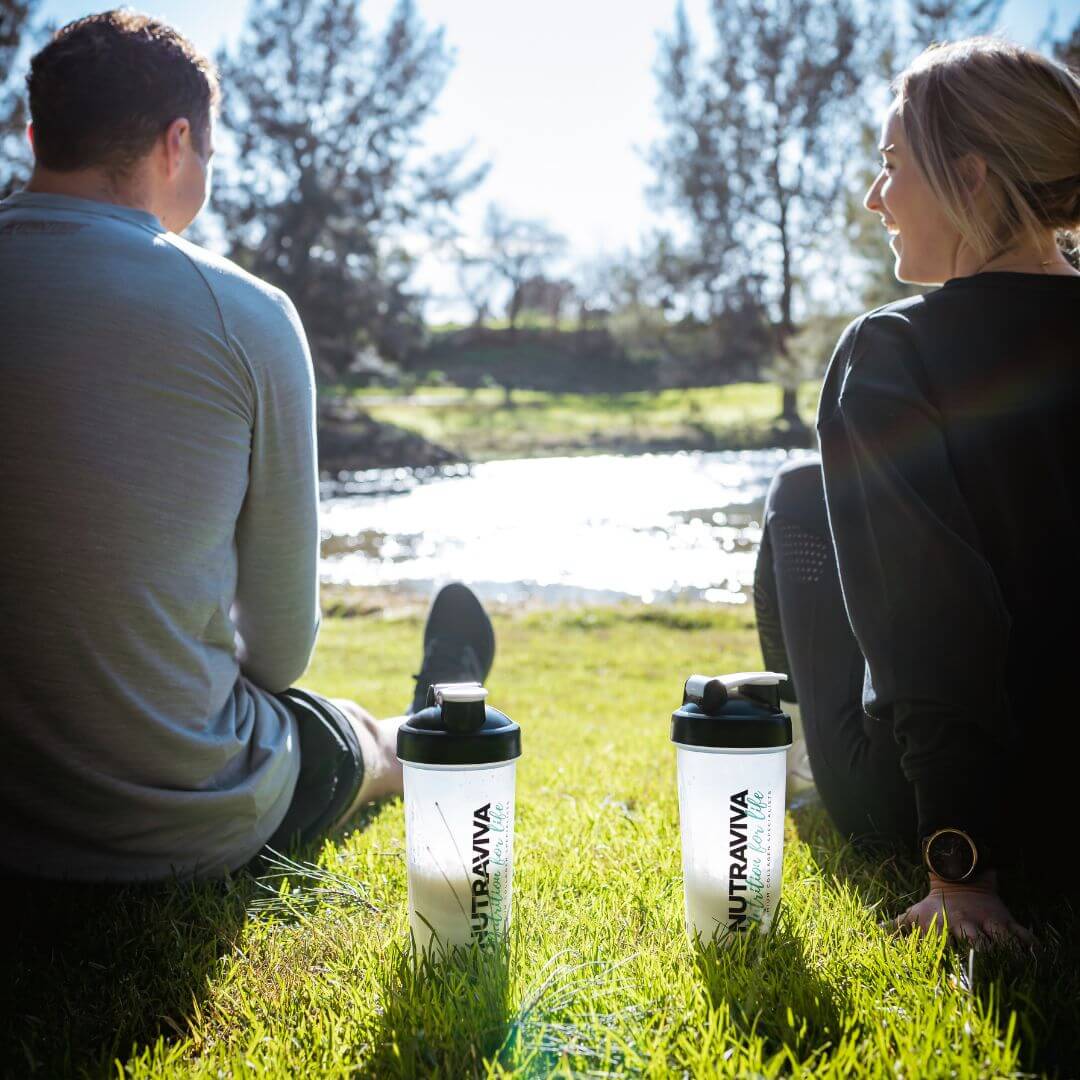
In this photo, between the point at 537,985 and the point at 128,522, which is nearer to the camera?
the point at 537,985

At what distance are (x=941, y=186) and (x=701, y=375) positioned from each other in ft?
105

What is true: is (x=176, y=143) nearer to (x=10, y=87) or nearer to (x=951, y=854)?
(x=951, y=854)

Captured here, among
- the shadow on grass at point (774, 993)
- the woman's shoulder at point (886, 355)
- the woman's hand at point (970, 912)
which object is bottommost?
the shadow on grass at point (774, 993)

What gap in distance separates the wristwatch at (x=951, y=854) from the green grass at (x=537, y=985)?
0.11m

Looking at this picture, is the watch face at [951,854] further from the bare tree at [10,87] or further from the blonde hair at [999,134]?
the bare tree at [10,87]

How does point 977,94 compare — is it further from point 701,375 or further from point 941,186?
point 701,375

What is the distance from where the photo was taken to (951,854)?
1500 millimetres

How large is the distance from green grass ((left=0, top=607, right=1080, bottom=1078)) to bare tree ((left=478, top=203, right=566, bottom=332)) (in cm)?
4205

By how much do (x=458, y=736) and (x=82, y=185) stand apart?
1186 mm

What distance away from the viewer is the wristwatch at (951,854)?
4.88ft

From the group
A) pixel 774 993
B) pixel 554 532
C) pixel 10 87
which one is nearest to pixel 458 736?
pixel 774 993

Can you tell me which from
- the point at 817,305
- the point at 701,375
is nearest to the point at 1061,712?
the point at 817,305

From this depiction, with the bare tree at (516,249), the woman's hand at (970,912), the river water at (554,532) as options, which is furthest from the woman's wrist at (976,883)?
the bare tree at (516,249)

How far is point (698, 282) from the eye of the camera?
28.5m
